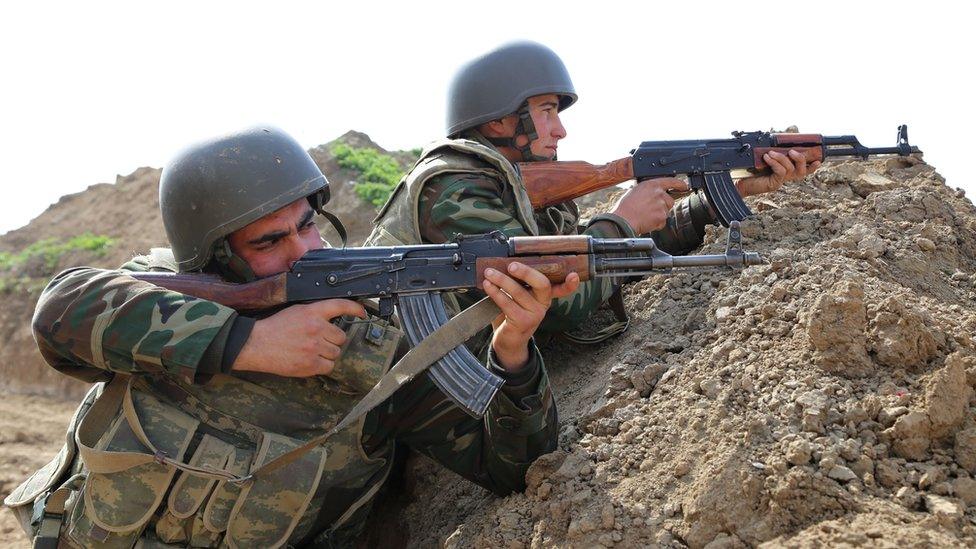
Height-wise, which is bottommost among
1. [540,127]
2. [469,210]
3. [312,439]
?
[312,439]

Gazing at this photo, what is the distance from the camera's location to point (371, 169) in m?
11.0

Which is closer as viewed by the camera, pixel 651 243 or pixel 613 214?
pixel 651 243

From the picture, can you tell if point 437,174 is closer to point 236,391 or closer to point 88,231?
point 236,391

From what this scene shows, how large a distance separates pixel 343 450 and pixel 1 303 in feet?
27.8

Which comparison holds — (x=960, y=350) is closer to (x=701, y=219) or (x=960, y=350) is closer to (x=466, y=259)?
(x=466, y=259)

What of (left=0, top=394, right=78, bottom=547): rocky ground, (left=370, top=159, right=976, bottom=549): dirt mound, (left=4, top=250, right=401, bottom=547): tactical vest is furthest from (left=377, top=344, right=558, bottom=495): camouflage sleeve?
(left=0, top=394, right=78, bottom=547): rocky ground

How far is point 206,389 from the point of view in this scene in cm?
391

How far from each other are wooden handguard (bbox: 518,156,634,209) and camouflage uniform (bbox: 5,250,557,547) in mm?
1777

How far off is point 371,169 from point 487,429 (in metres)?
7.45

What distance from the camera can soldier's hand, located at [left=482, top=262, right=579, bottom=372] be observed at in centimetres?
365

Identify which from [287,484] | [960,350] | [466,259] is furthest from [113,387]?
[960,350]

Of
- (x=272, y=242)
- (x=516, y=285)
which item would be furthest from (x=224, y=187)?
(x=516, y=285)

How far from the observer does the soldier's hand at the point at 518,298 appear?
12.0 ft

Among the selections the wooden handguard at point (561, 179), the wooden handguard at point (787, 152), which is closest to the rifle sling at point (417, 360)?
the wooden handguard at point (561, 179)
